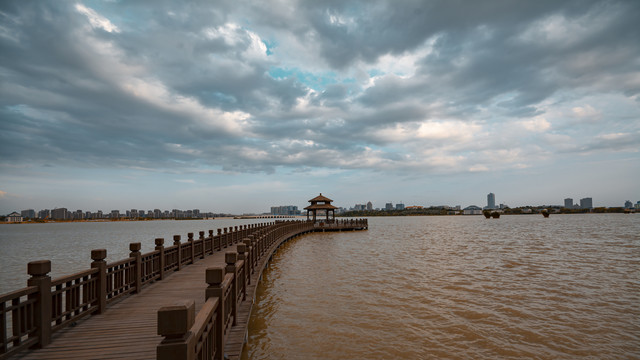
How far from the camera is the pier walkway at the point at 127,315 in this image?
2.93 metres

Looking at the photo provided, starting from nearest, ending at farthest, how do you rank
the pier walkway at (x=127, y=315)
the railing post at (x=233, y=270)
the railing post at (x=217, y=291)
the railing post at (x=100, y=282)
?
the pier walkway at (x=127, y=315), the railing post at (x=217, y=291), the railing post at (x=233, y=270), the railing post at (x=100, y=282)

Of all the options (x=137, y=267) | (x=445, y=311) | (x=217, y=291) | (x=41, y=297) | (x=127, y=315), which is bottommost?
(x=445, y=311)

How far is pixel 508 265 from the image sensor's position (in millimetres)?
19250

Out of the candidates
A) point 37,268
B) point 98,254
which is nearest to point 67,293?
point 98,254

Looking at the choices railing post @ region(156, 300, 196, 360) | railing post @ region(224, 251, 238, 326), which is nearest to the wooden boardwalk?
railing post @ region(224, 251, 238, 326)

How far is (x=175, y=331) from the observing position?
2482 millimetres

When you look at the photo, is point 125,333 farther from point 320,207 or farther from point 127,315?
point 320,207

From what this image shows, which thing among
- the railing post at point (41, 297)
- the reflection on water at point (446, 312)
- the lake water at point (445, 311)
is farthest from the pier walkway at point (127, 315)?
the lake water at point (445, 311)

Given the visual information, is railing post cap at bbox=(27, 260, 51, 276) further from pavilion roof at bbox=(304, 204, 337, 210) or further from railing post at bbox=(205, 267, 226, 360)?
pavilion roof at bbox=(304, 204, 337, 210)

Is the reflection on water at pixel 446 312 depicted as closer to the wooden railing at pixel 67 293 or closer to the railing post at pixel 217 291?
the railing post at pixel 217 291

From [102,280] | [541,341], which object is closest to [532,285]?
[541,341]

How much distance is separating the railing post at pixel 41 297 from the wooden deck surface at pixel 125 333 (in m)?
0.23

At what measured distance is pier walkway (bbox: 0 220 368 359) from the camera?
293 centimetres

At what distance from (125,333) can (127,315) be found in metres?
1.15
